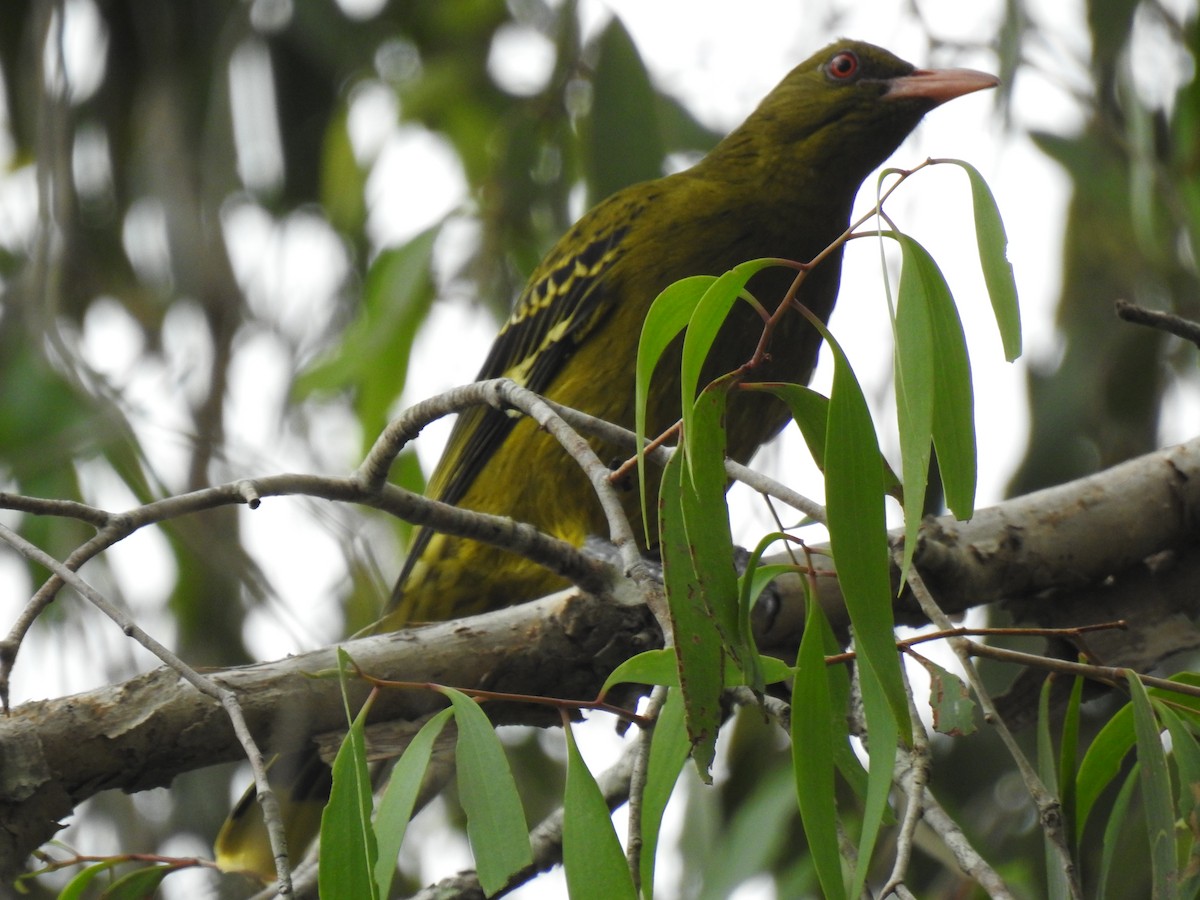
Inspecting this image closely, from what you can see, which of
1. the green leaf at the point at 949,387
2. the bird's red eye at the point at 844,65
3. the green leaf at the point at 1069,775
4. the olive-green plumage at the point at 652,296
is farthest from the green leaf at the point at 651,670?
the bird's red eye at the point at 844,65

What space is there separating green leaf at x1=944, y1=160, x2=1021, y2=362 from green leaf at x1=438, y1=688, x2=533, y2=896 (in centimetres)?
74

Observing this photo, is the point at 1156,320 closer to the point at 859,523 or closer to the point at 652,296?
the point at 859,523

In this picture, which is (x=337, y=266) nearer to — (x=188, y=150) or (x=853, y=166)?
(x=188, y=150)

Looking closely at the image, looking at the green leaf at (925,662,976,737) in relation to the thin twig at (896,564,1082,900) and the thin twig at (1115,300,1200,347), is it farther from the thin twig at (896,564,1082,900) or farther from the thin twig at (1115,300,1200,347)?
the thin twig at (1115,300,1200,347)

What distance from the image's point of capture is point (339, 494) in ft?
6.20

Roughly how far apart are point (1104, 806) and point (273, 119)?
3.59 meters

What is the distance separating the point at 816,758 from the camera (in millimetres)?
1432

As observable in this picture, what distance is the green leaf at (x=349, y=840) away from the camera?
1.48m

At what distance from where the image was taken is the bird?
347 centimetres

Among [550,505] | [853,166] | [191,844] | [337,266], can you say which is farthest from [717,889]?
[337,266]

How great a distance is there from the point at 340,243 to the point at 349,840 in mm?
3747

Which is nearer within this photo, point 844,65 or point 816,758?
point 816,758

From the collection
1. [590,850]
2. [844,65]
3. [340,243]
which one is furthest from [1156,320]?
[340,243]

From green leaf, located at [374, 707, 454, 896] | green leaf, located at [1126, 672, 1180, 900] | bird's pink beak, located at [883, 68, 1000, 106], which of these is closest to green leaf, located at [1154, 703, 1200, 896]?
green leaf, located at [1126, 672, 1180, 900]
